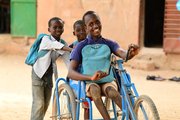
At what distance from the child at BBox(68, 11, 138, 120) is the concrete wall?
7.13 m

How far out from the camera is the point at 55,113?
4.52 metres

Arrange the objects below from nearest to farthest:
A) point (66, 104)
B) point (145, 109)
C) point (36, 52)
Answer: point (145, 109) < point (66, 104) < point (36, 52)

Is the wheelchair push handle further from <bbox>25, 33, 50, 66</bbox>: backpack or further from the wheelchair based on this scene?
<bbox>25, 33, 50, 66</bbox>: backpack

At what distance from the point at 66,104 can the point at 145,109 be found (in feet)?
3.40

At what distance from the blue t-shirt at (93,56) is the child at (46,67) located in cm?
57

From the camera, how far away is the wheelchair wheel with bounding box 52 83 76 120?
4039 millimetres

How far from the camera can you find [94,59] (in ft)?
12.8

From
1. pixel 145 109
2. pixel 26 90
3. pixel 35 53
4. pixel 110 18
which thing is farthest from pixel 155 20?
pixel 145 109

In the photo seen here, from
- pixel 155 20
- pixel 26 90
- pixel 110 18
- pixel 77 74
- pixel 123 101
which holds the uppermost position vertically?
pixel 155 20

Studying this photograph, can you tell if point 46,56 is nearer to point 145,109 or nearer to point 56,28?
point 56,28

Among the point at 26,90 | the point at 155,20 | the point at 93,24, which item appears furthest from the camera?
the point at 155,20

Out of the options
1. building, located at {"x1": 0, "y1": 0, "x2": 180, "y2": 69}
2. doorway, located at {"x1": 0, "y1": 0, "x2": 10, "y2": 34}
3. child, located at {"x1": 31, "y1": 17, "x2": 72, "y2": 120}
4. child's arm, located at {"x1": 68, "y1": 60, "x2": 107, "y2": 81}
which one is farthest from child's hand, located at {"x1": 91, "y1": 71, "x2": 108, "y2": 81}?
doorway, located at {"x1": 0, "y1": 0, "x2": 10, "y2": 34}

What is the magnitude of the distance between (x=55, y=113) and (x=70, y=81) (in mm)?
362

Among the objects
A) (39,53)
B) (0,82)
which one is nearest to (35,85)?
(39,53)
